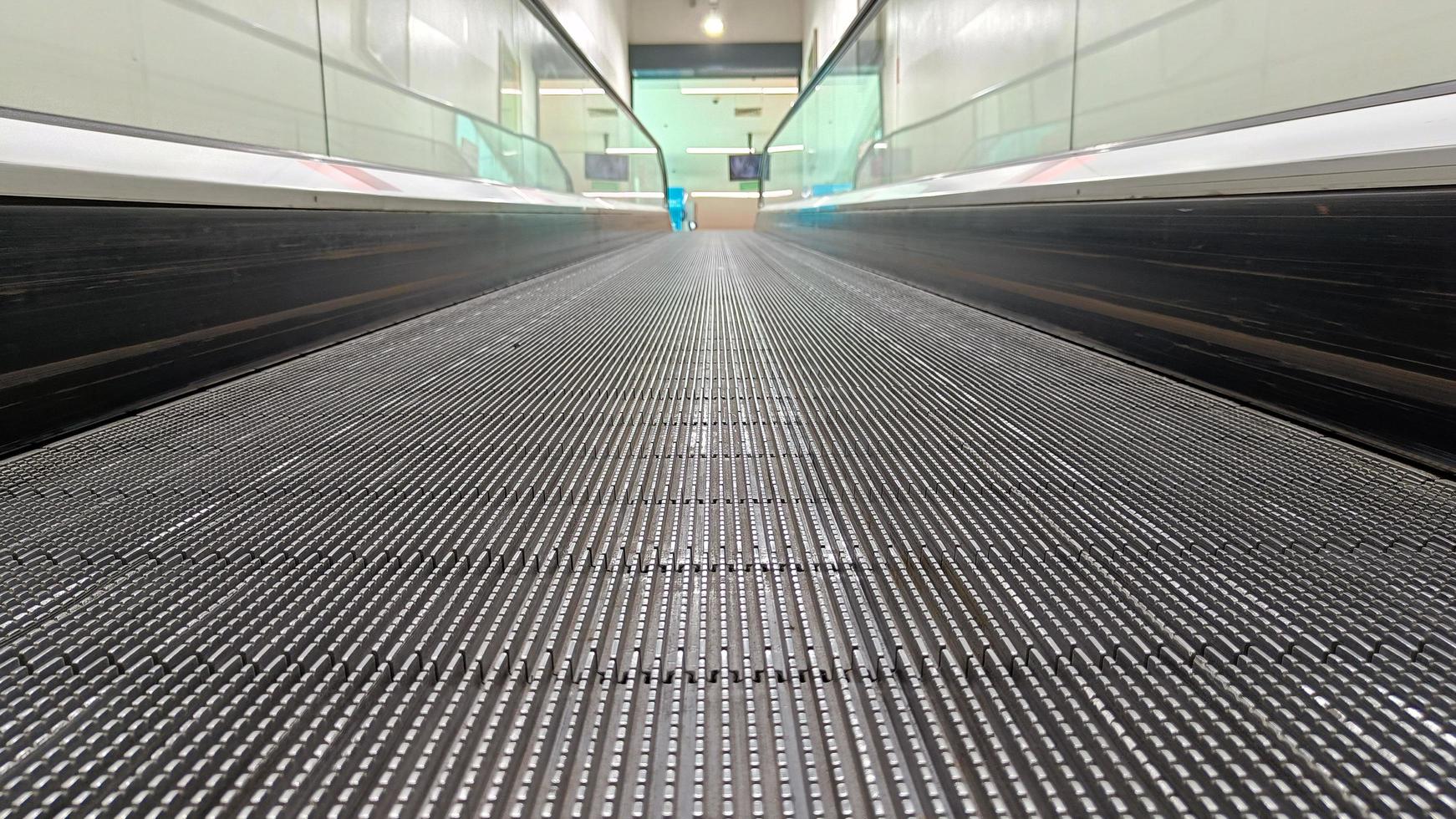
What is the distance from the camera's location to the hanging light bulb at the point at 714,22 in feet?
67.8

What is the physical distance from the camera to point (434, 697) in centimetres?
80

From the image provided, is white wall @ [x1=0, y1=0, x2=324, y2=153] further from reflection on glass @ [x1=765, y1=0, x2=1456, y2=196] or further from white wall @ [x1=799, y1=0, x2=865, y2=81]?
white wall @ [x1=799, y1=0, x2=865, y2=81]

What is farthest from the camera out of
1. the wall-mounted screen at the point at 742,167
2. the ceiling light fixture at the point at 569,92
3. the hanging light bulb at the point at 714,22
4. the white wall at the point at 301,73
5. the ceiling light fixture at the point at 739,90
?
the wall-mounted screen at the point at 742,167

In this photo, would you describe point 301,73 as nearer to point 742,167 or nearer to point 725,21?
point 725,21

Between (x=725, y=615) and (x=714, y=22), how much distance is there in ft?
72.9

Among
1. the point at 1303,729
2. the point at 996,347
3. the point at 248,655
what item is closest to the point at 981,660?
the point at 1303,729

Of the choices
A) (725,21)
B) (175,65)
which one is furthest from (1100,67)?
(725,21)

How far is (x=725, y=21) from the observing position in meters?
21.4

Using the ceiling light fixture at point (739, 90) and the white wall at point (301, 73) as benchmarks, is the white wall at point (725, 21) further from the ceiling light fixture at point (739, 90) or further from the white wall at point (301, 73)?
the white wall at point (301, 73)

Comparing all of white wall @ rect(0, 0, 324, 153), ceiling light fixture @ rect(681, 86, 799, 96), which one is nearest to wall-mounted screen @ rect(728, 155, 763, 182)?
ceiling light fixture @ rect(681, 86, 799, 96)

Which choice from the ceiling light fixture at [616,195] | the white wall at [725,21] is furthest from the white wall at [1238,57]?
the white wall at [725,21]

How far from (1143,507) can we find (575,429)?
1112mm

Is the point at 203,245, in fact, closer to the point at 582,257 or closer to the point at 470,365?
the point at 470,365

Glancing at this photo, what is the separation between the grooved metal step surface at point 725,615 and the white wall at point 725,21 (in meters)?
22.0
